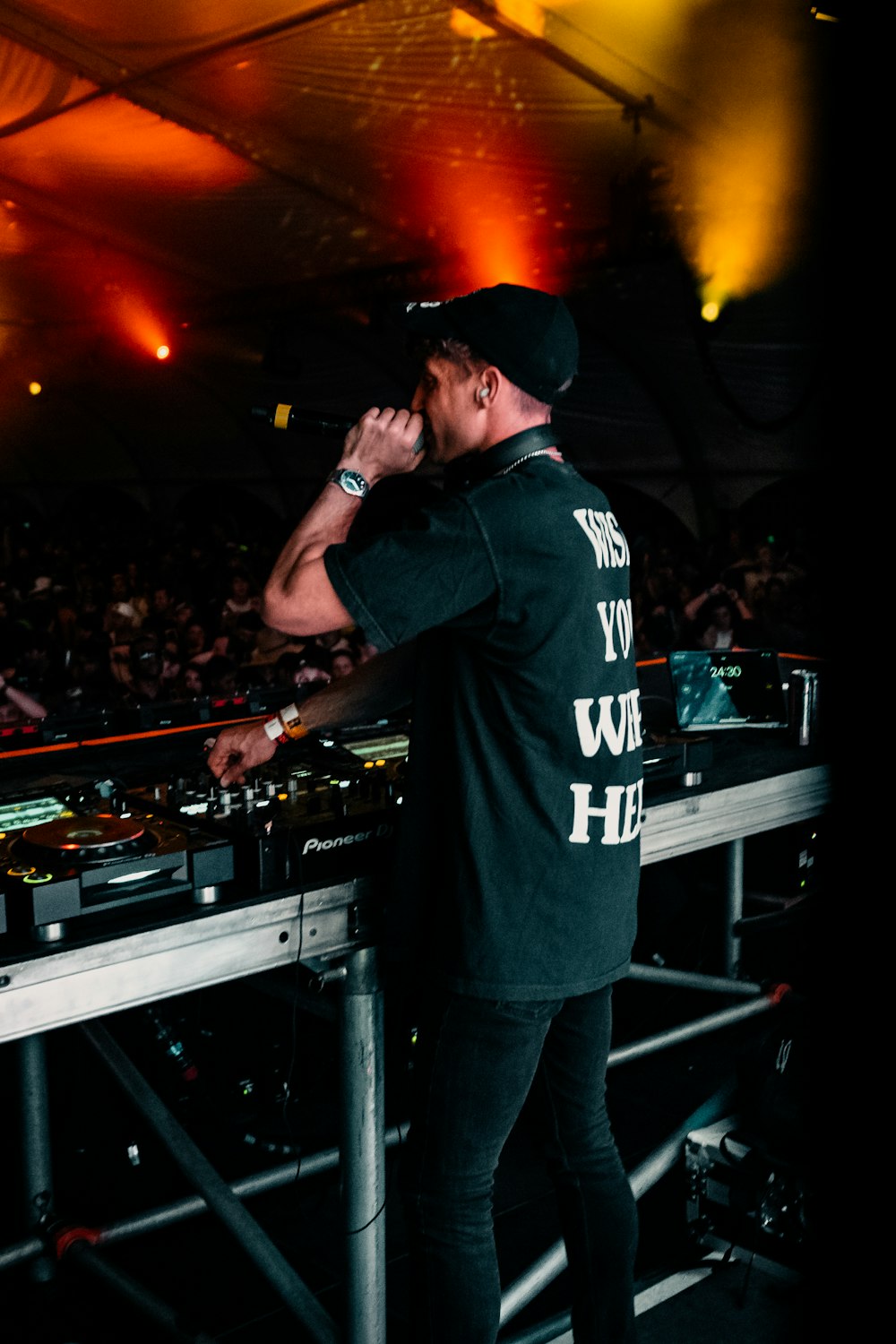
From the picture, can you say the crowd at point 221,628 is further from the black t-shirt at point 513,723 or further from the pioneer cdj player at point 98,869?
the black t-shirt at point 513,723

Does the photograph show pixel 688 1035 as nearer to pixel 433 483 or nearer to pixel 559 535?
pixel 559 535

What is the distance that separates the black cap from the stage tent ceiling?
0.45 metres

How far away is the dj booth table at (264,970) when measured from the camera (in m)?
1.27

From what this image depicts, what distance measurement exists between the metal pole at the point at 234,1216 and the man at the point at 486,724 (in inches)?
12.6

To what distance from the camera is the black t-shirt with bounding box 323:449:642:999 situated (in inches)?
49.1

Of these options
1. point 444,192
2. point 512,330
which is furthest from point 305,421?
point 444,192

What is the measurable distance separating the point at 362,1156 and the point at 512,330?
107 cm

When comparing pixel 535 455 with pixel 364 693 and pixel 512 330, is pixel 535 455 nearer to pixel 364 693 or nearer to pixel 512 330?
pixel 512 330

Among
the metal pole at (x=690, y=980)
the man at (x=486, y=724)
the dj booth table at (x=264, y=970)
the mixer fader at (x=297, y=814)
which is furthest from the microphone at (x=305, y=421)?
the metal pole at (x=690, y=980)

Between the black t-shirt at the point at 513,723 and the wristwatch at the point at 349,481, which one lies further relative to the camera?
the wristwatch at the point at 349,481

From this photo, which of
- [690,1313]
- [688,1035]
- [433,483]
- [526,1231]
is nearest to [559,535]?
[690,1313]

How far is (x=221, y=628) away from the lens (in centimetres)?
660

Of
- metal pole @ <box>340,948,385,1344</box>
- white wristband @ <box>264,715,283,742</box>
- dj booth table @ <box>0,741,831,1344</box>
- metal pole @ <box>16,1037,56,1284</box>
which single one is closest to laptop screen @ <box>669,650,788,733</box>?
dj booth table @ <box>0,741,831,1344</box>

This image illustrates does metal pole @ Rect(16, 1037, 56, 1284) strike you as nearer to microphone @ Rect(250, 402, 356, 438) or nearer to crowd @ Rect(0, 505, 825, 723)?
crowd @ Rect(0, 505, 825, 723)
